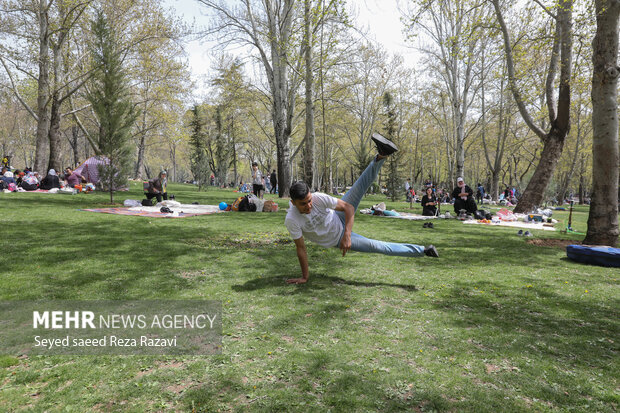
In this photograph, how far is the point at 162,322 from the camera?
3.71 metres

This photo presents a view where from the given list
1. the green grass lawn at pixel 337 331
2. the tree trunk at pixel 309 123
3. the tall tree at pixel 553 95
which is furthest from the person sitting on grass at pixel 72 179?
the tall tree at pixel 553 95

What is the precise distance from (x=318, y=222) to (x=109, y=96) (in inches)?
529

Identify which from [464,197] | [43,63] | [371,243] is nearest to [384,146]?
[371,243]

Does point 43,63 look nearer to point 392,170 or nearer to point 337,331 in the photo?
point 392,170

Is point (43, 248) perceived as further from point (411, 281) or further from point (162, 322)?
point (411, 281)

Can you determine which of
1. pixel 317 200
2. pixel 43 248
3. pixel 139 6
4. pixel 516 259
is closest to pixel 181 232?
pixel 43 248

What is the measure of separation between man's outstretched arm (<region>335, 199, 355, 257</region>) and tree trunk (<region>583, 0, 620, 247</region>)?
6821 mm

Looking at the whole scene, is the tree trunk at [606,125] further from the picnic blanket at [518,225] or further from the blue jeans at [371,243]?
the blue jeans at [371,243]

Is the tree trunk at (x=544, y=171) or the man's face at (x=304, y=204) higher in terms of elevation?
the tree trunk at (x=544, y=171)

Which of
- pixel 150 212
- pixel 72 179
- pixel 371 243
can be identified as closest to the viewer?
pixel 371 243

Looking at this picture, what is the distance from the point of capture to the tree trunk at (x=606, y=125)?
7.90m

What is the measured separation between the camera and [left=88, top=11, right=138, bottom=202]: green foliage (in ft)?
46.2

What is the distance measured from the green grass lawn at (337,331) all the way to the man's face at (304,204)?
113 centimetres

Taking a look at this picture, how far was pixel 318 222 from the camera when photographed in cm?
504
